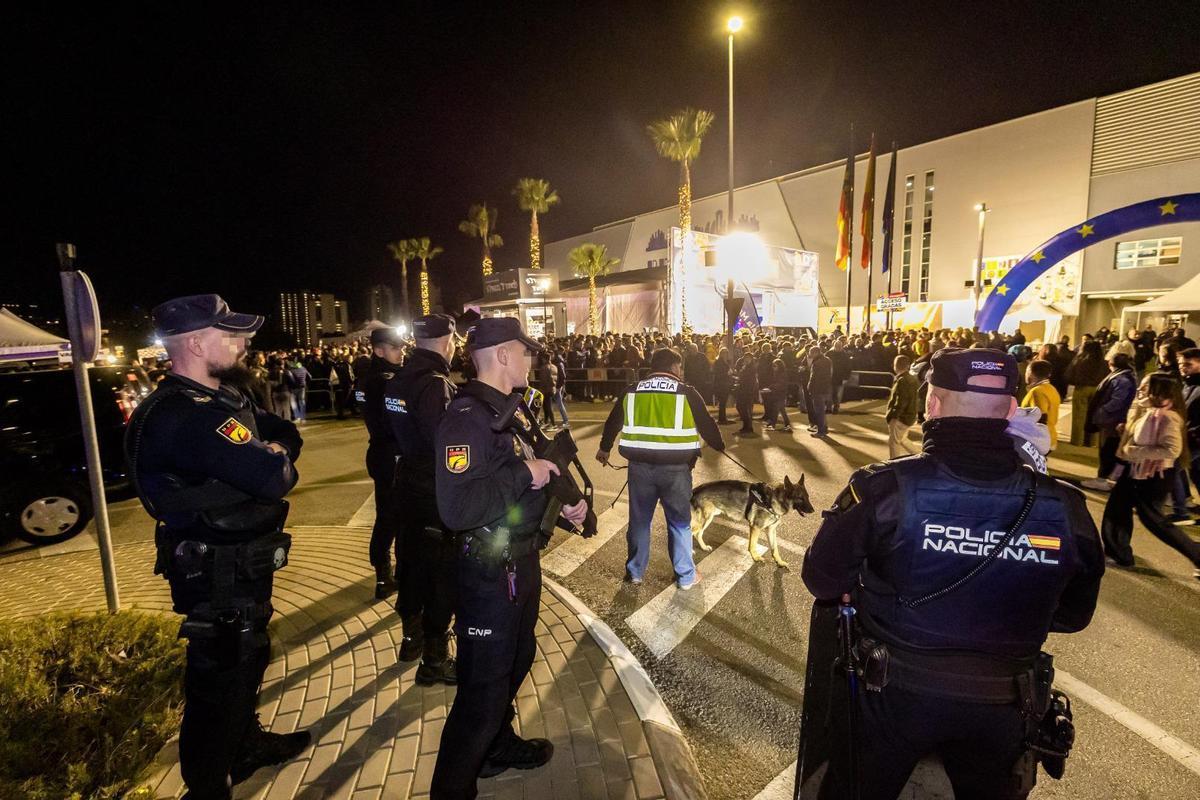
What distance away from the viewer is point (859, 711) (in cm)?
185

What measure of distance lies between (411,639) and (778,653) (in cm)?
249

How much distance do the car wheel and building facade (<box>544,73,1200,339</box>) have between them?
23.6 metres

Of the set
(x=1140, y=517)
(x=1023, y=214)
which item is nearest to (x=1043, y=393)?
(x=1140, y=517)

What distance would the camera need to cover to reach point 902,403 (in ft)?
28.1

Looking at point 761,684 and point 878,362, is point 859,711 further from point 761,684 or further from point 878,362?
point 878,362

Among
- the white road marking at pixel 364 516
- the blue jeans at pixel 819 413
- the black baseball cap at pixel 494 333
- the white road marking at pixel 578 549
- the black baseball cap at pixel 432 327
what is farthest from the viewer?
the blue jeans at pixel 819 413

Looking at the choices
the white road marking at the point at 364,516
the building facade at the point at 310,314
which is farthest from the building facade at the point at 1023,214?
the building facade at the point at 310,314

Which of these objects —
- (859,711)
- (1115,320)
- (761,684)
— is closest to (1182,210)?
(761,684)

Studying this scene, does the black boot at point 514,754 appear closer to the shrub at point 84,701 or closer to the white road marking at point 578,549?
the shrub at point 84,701

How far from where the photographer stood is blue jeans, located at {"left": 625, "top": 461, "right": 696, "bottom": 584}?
4.71 m

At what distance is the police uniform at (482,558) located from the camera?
2.24 metres

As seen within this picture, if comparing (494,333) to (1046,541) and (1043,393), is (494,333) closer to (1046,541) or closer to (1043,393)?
(1046,541)

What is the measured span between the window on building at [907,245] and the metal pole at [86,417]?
44963 millimetres

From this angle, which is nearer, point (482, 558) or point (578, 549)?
point (482, 558)
